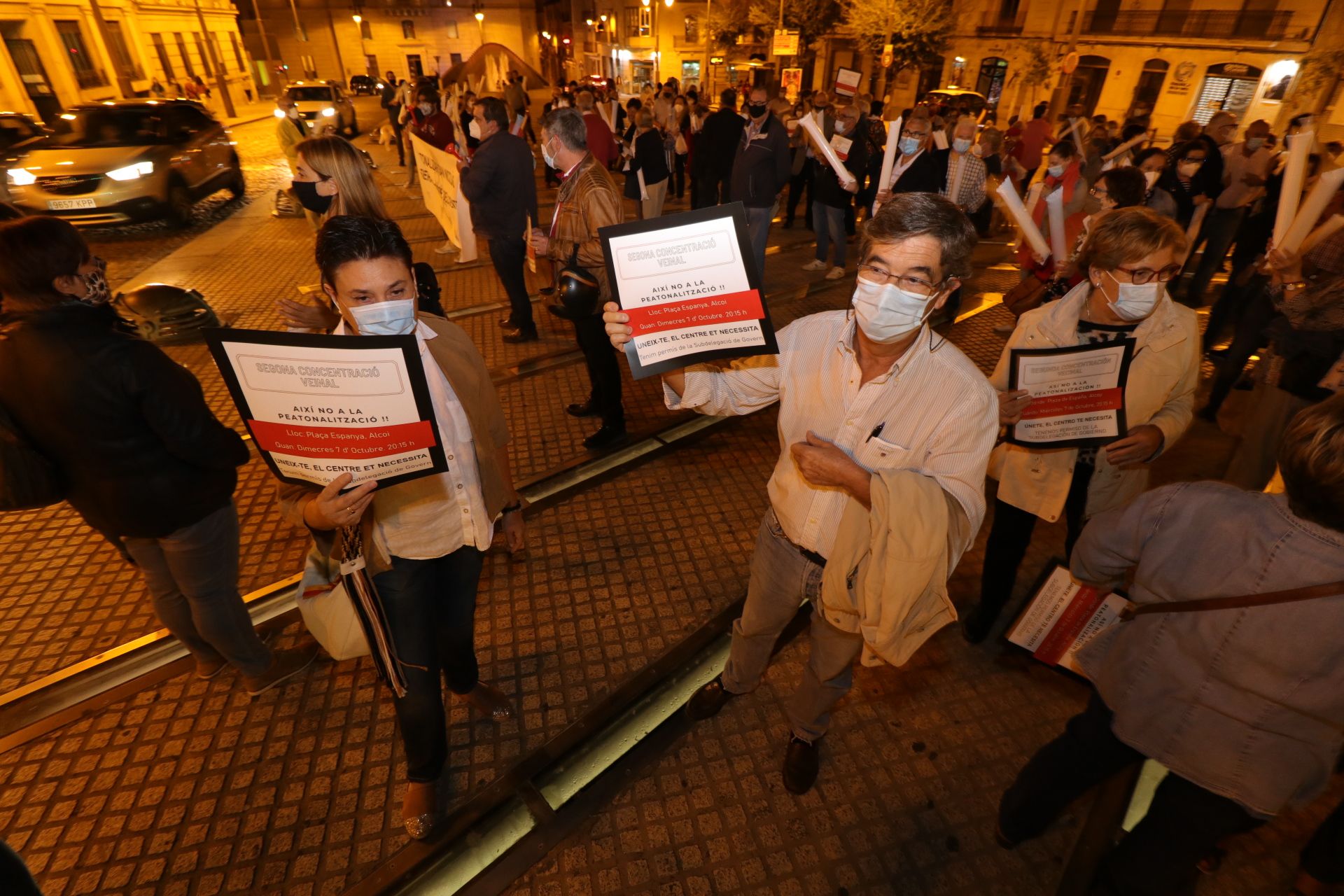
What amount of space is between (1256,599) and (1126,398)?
1.31 meters

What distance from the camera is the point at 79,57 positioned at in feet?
85.5

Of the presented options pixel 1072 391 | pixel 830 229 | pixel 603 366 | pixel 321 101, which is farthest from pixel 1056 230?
pixel 321 101

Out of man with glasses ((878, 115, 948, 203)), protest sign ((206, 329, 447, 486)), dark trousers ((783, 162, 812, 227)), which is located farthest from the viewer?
dark trousers ((783, 162, 812, 227))

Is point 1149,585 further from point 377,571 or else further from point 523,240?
point 523,240

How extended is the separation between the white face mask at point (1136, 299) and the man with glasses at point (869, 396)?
42.2 inches

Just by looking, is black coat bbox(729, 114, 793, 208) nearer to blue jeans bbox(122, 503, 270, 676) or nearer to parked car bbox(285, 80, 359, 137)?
blue jeans bbox(122, 503, 270, 676)

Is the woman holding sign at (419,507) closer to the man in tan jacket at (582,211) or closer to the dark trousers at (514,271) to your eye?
the man in tan jacket at (582,211)

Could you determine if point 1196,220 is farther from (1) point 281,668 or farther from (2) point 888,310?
(1) point 281,668

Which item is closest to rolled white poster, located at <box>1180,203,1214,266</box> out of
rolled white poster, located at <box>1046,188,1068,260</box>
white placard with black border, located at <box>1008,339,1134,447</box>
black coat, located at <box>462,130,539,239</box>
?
rolled white poster, located at <box>1046,188,1068,260</box>

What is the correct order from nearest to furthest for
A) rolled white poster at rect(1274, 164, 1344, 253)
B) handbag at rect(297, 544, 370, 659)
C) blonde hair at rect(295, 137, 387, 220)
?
1. handbag at rect(297, 544, 370, 659)
2. rolled white poster at rect(1274, 164, 1344, 253)
3. blonde hair at rect(295, 137, 387, 220)

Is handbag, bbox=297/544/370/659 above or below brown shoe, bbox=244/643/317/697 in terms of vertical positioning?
above

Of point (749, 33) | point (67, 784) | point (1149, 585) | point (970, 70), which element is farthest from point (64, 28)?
point (970, 70)

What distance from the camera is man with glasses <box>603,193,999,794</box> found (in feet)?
5.90

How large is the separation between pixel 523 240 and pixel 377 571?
15.1ft
